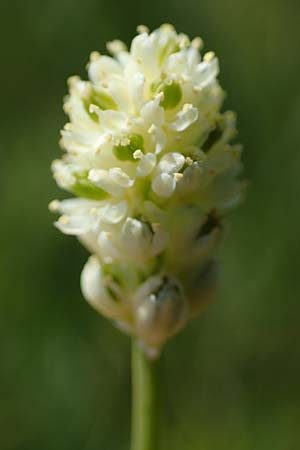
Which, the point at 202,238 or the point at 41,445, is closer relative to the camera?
the point at 202,238

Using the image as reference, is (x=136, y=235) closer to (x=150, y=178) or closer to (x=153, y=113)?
(x=150, y=178)

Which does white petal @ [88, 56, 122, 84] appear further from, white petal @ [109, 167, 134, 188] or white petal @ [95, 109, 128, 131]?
white petal @ [109, 167, 134, 188]

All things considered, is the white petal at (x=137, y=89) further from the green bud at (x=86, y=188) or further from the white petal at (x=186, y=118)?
the green bud at (x=86, y=188)

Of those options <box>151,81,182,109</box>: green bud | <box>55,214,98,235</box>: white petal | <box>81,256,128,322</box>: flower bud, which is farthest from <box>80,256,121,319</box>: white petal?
<box>151,81,182,109</box>: green bud

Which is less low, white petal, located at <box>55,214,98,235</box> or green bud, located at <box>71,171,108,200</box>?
green bud, located at <box>71,171,108,200</box>

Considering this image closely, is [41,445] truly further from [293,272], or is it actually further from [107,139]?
[107,139]

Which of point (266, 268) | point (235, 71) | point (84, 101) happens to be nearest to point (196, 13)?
point (235, 71)

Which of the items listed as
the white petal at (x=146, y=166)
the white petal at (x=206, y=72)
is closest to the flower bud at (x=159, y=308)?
the white petal at (x=146, y=166)
